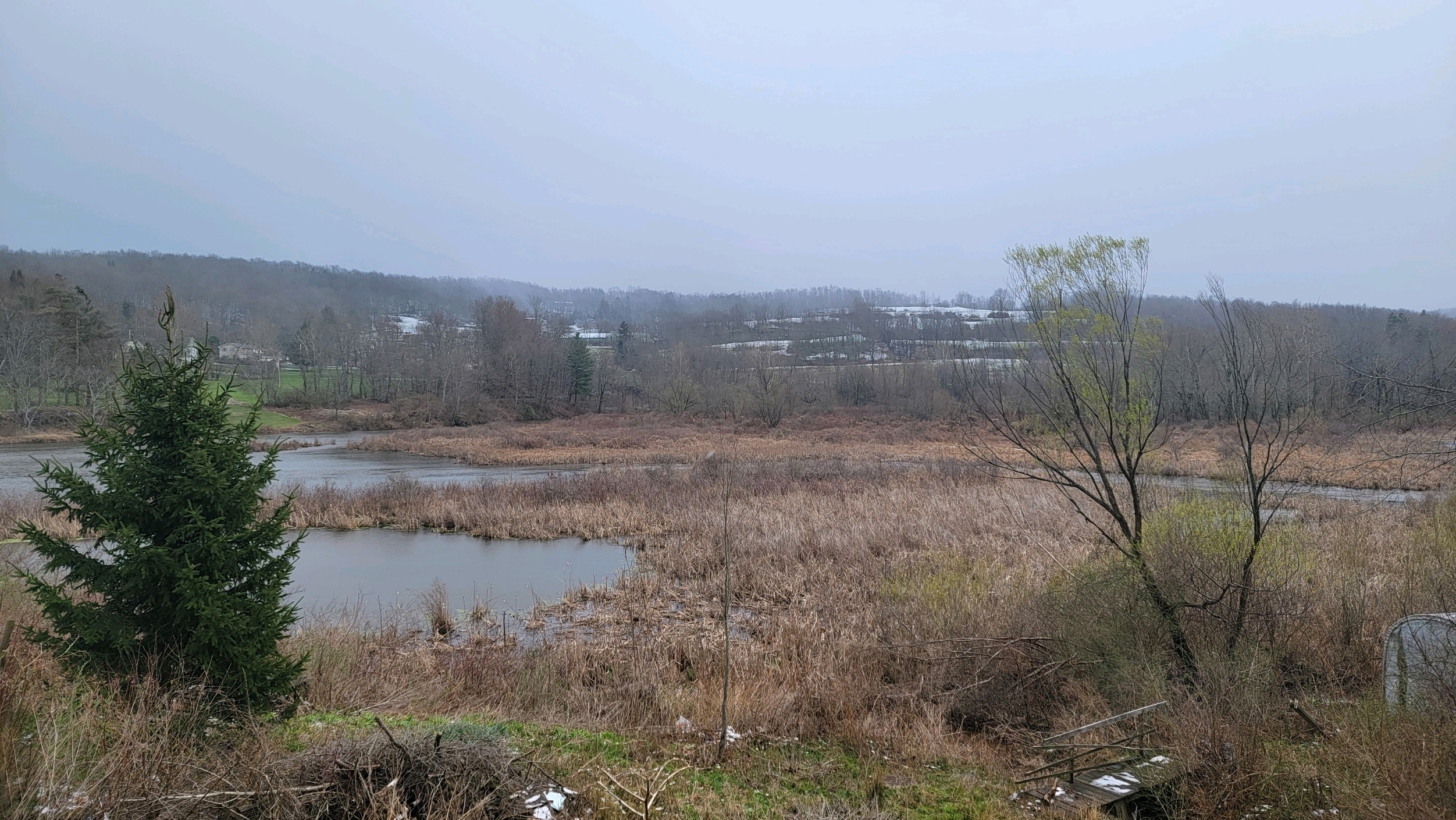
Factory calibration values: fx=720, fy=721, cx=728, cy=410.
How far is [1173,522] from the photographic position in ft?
29.0

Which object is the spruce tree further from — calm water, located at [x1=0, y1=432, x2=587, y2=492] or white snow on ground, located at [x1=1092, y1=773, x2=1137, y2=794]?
calm water, located at [x1=0, y1=432, x2=587, y2=492]

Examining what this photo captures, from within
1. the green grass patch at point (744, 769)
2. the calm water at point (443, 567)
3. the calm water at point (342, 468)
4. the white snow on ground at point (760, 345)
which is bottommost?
the calm water at point (342, 468)

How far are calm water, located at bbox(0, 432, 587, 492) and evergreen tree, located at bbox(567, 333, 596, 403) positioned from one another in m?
32.7

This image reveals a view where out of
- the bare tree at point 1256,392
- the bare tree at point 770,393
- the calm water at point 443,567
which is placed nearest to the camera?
the bare tree at point 1256,392

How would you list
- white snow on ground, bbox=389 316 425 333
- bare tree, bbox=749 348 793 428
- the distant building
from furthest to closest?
white snow on ground, bbox=389 316 425 333 < the distant building < bare tree, bbox=749 348 793 428

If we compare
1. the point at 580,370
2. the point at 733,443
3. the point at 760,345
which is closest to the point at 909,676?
the point at 733,443

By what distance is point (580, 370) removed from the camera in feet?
261

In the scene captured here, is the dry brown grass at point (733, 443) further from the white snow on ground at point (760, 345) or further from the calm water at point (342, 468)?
the white snow on ground at point (760, 345)

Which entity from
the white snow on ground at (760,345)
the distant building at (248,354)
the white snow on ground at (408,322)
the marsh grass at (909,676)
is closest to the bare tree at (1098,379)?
the marsh grass at (909,676)

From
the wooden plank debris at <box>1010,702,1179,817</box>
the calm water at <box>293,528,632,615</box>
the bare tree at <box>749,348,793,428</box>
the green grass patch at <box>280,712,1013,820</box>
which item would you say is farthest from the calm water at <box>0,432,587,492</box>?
the wooden plank debris at <box>1010,702,1179,817</box>

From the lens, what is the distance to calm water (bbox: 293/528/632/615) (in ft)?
51.2

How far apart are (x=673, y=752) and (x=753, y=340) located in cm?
11698

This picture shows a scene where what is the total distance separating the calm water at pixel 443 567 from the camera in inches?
614

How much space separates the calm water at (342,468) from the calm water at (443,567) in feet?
27.1
